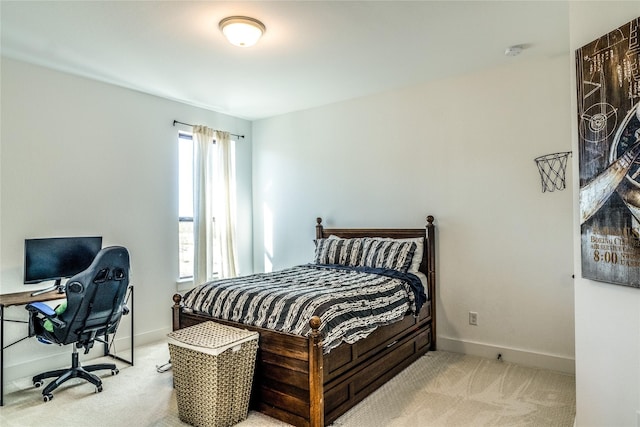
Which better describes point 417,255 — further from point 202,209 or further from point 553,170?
A: point 202,209

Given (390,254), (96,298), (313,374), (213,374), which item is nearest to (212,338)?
(213,374)

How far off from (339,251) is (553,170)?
2108 mm

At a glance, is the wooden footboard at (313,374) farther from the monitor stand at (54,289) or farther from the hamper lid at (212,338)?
the monitor stand at (54,289)

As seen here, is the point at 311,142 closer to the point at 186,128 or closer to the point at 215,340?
the point at 186,128

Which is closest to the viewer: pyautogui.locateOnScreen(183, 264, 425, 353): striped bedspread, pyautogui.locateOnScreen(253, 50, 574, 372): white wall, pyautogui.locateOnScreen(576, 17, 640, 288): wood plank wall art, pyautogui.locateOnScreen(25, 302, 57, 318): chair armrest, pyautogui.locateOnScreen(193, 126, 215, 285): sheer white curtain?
pyautogui.locateOnScreen(576, 17, 640, 288): wood plank wall art

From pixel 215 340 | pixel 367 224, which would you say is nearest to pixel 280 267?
pixel 367 224

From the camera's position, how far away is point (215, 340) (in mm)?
2357

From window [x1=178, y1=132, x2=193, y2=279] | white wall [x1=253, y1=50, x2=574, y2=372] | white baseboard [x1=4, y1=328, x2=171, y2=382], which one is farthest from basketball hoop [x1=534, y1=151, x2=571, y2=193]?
white baseboard [x1=4, y1=328, x2=171, y2=382]

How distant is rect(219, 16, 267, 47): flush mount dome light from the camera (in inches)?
102

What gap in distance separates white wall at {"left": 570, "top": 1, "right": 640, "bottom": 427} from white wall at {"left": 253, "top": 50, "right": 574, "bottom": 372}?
56.9 inches

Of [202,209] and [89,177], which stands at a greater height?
[89,177]

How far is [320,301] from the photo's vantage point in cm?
249

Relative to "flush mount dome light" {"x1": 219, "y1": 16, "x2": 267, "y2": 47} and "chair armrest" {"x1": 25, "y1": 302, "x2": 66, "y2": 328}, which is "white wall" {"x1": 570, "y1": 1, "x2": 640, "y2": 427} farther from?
"chair armrest" {"x1": 25, "y1": 302, "x2": 66, "y2": 328}

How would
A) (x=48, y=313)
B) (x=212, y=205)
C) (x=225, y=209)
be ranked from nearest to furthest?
(x=48, y=313), (x=212, y=205), (x=225, y=209)
